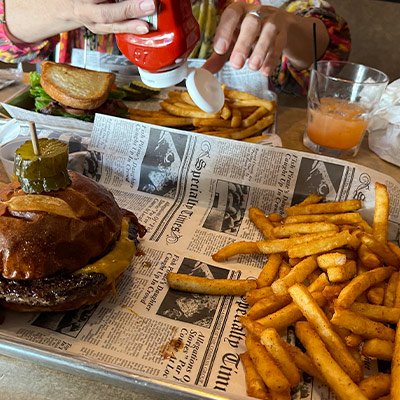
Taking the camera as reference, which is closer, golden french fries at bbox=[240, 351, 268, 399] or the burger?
golden french fries at bbox=[240, 351, 268, 399]

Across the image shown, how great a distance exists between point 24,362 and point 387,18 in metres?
4.89

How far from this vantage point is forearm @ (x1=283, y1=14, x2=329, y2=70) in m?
→ 2.85

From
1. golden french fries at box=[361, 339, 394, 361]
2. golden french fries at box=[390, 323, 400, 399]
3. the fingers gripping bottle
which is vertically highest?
the fingers gripping bottle

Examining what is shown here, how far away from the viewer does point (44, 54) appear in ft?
9.75

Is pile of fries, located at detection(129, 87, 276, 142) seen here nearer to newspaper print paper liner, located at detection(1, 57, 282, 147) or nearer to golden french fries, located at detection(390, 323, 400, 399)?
newspaper print paper liner, located at detection(1, 57, 282, 147)

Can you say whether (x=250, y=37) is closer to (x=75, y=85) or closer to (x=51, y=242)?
(x=75, y=85)

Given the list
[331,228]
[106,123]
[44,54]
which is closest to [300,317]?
[331,228]

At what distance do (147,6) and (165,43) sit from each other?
5.0 inches

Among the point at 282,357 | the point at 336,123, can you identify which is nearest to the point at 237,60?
the point at 336,123

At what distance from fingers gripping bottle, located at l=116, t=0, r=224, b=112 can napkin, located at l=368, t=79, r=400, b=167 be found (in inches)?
51.6

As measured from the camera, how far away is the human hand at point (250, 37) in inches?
80.9

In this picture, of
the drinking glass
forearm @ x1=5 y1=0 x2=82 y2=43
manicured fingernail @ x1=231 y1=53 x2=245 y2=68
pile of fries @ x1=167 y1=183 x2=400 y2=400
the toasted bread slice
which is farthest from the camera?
the toasted bread slice

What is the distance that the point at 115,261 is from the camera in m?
1.42

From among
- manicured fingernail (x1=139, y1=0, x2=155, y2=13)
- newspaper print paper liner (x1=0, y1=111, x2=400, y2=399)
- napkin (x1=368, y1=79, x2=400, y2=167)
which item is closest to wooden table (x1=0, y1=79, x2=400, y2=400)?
newspaper print paper liner (x1=0, y1=111, x2=400, y2=399)
